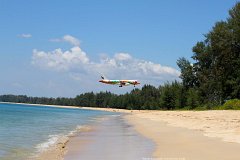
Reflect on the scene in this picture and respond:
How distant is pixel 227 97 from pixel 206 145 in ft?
188

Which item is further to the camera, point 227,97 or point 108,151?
point 227,97

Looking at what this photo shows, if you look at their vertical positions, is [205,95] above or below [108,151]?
above

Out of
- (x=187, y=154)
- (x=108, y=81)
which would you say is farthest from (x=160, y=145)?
(x=108, y=81)

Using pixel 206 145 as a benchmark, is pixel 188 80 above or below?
above

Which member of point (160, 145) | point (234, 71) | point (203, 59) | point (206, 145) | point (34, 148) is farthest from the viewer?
point (203, 59)

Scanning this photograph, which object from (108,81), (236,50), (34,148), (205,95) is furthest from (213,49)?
(34,148)

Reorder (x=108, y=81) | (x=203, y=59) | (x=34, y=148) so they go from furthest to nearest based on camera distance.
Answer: (x=203, y=59), (x=108, y=81), (x=34, y=148)

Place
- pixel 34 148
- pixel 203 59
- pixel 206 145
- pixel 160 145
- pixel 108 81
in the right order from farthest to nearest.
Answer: pixel 203 59 → pixel 108 81 → pixel 34 148 → pixel 160 145 → pixel 206 145

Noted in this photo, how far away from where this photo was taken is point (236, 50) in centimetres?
6856

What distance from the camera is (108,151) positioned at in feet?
56.2

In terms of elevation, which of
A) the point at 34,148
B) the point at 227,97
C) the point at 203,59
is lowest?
the point at 34,148

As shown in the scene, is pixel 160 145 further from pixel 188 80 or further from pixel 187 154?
pixel 188 80

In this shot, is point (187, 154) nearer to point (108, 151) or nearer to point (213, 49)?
point (108, 151)

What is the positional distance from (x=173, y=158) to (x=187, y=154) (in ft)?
3.33
